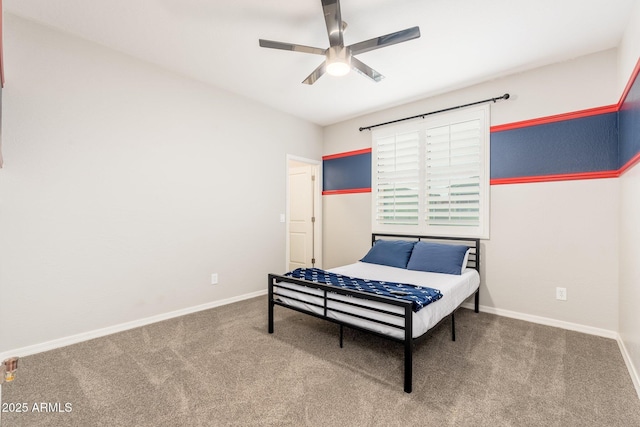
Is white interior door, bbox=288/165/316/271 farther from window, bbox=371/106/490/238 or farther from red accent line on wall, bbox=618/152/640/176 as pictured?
red accent line on wall, bbox=618/152/640/176

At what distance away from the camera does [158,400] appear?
1.89 m

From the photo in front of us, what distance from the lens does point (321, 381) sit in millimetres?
2084

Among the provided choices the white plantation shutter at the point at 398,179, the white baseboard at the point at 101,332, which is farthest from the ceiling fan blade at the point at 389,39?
the white baseboard at the point at 101,332

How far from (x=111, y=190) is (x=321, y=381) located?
102 inches

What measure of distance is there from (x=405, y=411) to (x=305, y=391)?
24.9 inches

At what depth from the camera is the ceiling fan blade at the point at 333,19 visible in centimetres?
198

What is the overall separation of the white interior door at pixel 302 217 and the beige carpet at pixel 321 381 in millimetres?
2426

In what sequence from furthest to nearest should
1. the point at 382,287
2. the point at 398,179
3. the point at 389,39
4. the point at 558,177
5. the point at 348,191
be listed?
the point at 348,191 → the point at 398,179 → the point at 558,177 → the point at 382,287 → the point at 389,39

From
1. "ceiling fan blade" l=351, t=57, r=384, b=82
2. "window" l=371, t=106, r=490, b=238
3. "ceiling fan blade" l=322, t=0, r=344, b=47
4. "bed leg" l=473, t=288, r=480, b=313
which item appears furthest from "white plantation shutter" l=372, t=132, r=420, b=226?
"ceiling fan blade" l=322, t=0, r=344, b=47

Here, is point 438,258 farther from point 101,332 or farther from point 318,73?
point 101,332

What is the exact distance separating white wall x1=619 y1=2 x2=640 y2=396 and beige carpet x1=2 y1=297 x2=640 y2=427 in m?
0.21

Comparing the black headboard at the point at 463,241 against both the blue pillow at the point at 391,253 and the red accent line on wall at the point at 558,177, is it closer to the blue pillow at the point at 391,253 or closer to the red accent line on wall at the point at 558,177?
the blue pillow at the point at 391,253

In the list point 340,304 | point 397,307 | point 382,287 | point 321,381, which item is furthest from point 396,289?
point 321,381

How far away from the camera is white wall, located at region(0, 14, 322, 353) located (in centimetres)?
243
